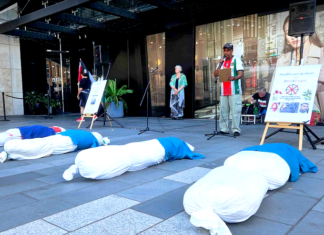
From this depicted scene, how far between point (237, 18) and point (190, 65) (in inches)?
Result: 87.9

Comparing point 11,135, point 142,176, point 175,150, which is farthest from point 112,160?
point 11,135

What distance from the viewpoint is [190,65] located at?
33.4ft

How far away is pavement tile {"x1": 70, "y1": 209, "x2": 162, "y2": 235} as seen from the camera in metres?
1.89

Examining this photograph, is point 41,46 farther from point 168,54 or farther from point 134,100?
point 168,54

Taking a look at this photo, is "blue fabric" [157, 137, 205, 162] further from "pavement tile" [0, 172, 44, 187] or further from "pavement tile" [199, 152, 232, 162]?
"pavement tile" [0, 172, 44, 187]

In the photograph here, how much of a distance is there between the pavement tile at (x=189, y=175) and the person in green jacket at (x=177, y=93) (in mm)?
6596

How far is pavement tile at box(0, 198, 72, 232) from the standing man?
413 cm

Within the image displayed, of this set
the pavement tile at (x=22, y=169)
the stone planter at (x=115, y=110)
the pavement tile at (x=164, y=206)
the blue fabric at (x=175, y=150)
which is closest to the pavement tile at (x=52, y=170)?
the pavement tile at (x=22, y=169)

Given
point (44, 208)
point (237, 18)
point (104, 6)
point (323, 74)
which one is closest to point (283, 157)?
point (44, 208)

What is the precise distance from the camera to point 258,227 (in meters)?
1.93

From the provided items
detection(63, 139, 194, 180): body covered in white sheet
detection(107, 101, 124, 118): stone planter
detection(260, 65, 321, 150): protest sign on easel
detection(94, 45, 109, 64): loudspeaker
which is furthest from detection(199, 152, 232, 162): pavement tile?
detection(107, 101, 124, 118): stone planter

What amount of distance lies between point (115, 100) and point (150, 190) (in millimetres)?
8834

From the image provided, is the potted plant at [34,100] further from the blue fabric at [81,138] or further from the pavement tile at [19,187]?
the pavement tile at [19,187]

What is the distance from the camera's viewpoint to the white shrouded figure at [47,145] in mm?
4105
